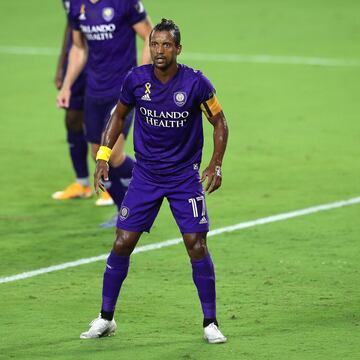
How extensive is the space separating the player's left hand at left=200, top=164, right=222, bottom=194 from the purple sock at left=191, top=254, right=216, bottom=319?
0.50m

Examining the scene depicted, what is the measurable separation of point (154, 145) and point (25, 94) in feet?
35.0

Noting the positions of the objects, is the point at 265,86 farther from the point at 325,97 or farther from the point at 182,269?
the point at 182,269

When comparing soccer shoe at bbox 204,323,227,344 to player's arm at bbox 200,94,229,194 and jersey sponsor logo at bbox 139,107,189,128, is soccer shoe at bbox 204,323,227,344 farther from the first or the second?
jersey sponsor logo at bbox 139,107,189,128

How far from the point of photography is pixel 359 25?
938 inches

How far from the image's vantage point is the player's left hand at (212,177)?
26.4 ft

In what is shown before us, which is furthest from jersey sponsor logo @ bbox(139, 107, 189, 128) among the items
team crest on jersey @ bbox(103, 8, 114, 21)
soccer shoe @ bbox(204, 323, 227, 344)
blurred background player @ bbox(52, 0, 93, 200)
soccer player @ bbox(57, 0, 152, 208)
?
blurred background player @ bbox(52, 0, 93, 200)

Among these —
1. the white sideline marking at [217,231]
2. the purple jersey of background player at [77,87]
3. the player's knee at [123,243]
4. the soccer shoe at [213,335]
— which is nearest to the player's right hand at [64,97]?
the purple jersey of background player at [77,87]

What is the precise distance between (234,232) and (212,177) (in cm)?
345

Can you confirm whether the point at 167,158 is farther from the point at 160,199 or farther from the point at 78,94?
the point at 78,94

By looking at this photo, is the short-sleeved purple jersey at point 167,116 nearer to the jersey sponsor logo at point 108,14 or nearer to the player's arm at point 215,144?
the player's arm at point 215,144

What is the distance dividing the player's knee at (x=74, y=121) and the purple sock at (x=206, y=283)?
17.0 feet

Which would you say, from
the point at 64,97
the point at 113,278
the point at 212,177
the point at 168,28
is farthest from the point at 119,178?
the point at 168,28

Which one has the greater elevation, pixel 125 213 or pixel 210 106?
pixel 210 106

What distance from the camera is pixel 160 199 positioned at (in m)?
8.33
